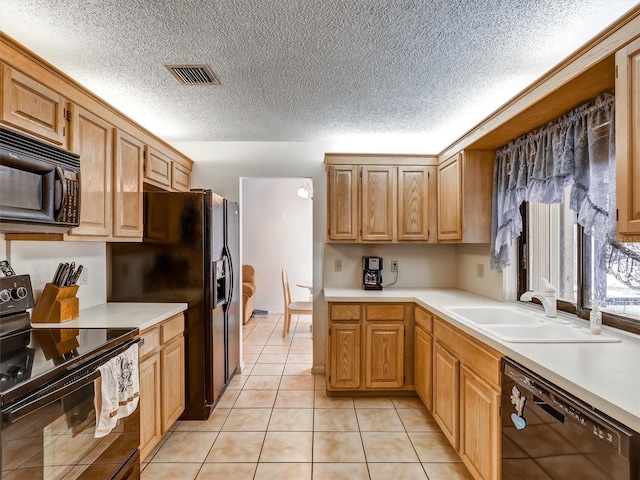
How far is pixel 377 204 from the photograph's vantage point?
3227 mm

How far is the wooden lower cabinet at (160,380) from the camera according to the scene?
202 centimetres

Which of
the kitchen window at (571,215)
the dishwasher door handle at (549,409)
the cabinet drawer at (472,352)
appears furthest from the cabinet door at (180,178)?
the dishwasher door handle at (549,409)

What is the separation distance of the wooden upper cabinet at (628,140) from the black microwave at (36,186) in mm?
2316

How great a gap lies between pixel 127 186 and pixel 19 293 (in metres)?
0.88

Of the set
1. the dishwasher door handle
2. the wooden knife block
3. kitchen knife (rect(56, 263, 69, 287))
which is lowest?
the dishwasher door handle

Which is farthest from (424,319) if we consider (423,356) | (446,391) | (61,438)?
(61,438)

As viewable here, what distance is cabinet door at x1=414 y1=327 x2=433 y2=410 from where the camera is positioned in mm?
2564

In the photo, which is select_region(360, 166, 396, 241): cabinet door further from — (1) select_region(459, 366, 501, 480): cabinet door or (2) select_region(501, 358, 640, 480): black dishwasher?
(2) select_region(501, 358, 640, 480): black dishwasher

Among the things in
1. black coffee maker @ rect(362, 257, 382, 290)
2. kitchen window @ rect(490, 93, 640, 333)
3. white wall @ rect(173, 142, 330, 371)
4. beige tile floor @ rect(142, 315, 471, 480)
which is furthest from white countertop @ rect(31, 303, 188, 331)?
kitchen window @ rect(490, 93, 640, 333)

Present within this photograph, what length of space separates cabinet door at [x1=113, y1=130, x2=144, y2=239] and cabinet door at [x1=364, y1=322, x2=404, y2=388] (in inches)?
76.3

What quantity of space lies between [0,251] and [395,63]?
92.1 inches

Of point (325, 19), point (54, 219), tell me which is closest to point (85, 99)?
point (54, 219)

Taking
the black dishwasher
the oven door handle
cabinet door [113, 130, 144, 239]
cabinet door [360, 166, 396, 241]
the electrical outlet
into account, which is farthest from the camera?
cabinet door [360, 166, 396, 241]

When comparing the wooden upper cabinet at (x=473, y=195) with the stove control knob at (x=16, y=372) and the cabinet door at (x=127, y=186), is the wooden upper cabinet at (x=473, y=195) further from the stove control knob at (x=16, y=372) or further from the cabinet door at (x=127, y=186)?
the stove control knob at (x=16, y=372)
